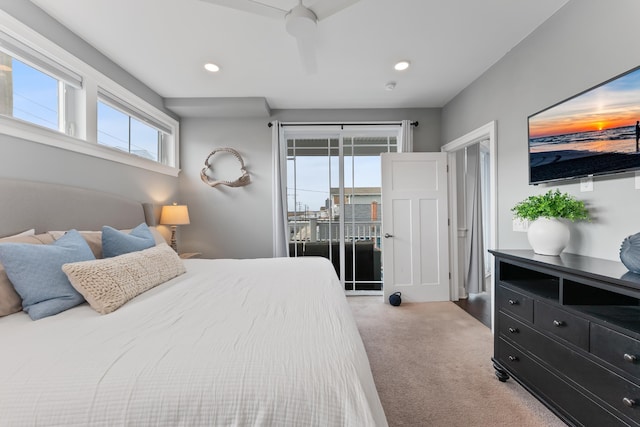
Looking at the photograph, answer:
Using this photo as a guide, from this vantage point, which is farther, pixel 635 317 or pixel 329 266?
pixel 329 266

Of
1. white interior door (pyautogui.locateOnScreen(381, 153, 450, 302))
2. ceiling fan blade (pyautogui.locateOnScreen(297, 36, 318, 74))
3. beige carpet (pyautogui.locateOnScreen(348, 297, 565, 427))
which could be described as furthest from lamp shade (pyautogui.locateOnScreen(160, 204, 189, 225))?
white interior door (pyautogui.locateOnScreen(381, 153, 450, 302))

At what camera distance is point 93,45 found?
231 centimetres

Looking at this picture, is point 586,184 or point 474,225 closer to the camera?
point 586,184

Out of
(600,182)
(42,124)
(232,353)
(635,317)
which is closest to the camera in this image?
(232,353)

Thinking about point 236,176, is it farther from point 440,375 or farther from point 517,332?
point 517,332

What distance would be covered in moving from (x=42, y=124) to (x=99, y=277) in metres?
1.54

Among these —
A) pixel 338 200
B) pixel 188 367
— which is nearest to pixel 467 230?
Result: pixel 338 200

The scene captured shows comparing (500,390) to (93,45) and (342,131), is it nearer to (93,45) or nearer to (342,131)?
(342,131)

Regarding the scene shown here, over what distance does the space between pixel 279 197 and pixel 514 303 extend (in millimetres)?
2726

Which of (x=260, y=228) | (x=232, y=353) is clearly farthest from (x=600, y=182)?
(x=260, y=228)

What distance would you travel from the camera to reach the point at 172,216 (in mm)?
3162

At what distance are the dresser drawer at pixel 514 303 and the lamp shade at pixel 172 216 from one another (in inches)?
127

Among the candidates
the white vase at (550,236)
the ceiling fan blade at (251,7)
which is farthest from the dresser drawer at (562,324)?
the ceiling fan blade at (251,7)

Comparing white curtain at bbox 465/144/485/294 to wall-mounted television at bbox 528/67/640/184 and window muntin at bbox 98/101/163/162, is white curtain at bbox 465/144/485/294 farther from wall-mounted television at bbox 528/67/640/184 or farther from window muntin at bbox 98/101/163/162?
window muntin at bbox 98/101/163/162
